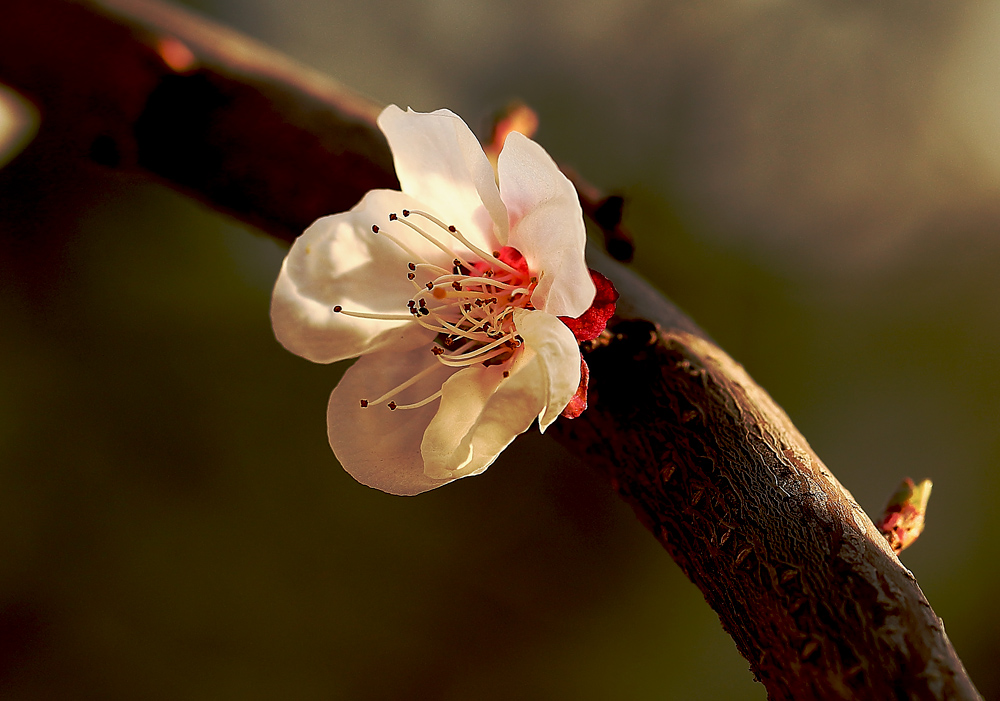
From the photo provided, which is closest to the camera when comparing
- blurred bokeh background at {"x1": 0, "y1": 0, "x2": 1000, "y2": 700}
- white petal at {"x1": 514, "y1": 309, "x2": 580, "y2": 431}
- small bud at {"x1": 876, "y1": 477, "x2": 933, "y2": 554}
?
white petal at {"x1": 514, "y1": 309, "x2": 580, "y2": 431}

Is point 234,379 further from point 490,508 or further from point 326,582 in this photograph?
point 490,508

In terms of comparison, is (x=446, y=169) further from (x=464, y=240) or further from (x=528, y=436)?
(x=528, y=436)

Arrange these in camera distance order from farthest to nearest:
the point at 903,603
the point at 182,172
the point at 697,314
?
the point at 697,314 → the point at 182,172 → the point at 903,603

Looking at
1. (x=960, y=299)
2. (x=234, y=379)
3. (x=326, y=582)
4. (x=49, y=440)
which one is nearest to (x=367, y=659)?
(x=326, y=582)

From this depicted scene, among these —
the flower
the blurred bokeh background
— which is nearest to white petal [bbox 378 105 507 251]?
the flower

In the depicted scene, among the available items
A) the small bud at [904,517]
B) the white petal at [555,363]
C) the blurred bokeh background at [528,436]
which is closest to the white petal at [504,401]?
the white petal at [555,363]

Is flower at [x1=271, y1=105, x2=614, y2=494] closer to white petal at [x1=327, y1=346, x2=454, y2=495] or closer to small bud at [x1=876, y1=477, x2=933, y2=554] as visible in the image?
white petal at [x1=327, y1=346, x2=454, y2=495]

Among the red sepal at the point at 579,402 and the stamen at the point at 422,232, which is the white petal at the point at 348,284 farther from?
the red sepal at the point at 579,402
